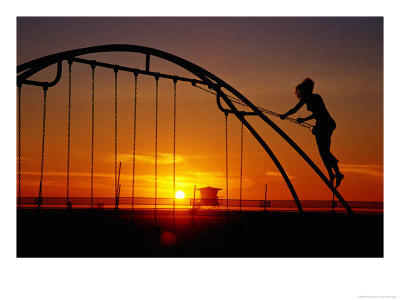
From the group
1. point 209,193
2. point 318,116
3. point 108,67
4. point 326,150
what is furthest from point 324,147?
point 209,193

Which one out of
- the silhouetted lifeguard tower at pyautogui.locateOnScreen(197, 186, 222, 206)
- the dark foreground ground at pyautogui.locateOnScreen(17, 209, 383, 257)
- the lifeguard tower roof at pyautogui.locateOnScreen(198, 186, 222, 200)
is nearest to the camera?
the dark foreground ground at pyautogui.locateOnScreen(17, 209, 383, 257)

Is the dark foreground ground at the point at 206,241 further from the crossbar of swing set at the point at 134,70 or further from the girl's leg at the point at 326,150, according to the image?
the crossbar of swing set at the point at 134,70

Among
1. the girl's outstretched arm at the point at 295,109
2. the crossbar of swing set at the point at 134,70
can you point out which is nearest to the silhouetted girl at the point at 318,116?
the girl's outstretched arm at the point at 295,109

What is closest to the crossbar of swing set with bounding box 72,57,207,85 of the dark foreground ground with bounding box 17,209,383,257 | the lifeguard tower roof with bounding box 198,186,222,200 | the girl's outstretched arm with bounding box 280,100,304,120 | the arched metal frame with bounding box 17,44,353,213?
the arched metal frame with bounding box 17,44,353,213

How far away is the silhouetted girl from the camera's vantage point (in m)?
15.8

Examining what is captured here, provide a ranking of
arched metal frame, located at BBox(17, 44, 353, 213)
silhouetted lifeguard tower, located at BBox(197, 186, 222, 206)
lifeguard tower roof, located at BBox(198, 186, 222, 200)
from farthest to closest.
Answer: lifeguard tower roof, located at BBox(198, 186, 222, 200) → silhouetted lifeguard tower, located at BBox(197, 186, 222, 206) → arched metal frame, located at BBox(17, 44, 353, 213)

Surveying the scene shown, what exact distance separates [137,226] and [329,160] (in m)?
13.8

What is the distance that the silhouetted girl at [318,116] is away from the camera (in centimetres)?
1577

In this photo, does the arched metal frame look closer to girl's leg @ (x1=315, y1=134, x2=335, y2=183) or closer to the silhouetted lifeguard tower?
girl's leg @ (x1=315, y1=134, x2=335, y2=183)

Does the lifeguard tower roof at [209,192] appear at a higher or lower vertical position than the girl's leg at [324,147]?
lower

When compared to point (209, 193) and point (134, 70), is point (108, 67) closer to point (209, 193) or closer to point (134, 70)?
point (134, 70)

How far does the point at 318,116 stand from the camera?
15.8 m
